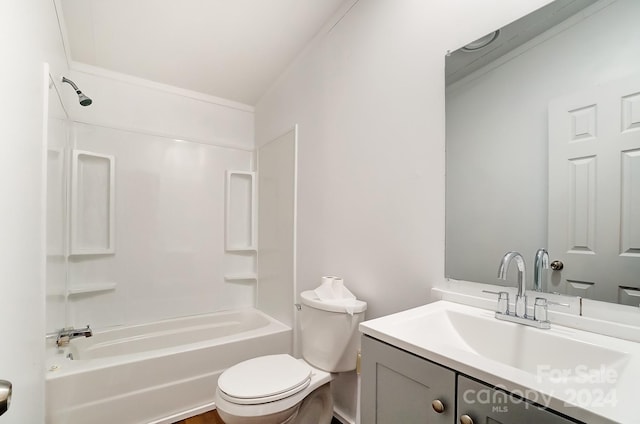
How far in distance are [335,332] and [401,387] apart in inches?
27.1

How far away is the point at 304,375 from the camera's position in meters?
1.36

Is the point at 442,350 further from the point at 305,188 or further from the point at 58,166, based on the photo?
the point at 58,166

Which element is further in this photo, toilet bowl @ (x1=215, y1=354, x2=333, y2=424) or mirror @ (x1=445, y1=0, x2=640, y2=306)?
toilet bowl @ (x1=215, y1=354, x2=333, y2=424)

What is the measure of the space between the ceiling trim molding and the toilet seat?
237 centimetres

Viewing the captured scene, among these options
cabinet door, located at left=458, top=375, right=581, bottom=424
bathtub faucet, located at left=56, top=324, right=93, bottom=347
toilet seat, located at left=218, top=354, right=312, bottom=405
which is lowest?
bathtub faucet, located at left=56, top=324, right=93, bottom=347

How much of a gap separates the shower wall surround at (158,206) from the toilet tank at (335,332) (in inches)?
60.2

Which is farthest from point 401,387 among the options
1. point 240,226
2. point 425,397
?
point 240,226

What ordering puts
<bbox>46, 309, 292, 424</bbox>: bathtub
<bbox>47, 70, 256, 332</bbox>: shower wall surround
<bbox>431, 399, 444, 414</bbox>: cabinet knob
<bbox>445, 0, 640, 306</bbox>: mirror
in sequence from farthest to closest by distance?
1. <bbox>47, 70, 256, 332</bbox>: shower wall surround
2. <bbox>46, 309, 292, 424</bbox>: bathtub
3. <bbox>445, 0, 640, 306</bbox>: mirror
4. <bbox>431, 399, 444, 414</bbox>: cabinet knob

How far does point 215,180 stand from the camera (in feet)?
9.00

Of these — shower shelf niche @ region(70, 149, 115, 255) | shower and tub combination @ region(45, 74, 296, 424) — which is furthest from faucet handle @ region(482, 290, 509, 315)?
shower shelf niche @ region(70, 149, 115, 255)

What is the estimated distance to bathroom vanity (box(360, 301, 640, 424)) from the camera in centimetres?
53

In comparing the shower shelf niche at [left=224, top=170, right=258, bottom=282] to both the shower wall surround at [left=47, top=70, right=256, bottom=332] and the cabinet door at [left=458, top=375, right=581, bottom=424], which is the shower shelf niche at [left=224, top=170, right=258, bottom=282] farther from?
the cabinet door at [left=458, top=375, right=581, bottom=424]

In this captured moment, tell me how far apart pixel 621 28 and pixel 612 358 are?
89cm

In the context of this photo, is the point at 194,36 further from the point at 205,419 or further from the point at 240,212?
the point at 205,419
